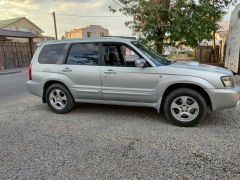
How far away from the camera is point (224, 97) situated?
4617mm

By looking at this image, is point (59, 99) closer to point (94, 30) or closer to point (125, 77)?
point (125, 77)

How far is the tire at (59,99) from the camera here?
19.4ft

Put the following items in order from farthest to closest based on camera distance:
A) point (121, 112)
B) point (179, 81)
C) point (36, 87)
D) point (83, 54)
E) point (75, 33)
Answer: point (75, 33)
point (36, 87)
point (121, 112)
point (83, 54)
point (179, 81)

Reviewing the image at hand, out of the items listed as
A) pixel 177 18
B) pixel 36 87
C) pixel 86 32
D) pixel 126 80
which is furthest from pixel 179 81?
pixel 86 32

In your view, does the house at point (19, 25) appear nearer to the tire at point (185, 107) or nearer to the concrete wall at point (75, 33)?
the concrete wall at point (75, 33)

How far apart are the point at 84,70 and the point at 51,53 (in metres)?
1.08

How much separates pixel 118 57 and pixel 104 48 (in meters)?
0.39

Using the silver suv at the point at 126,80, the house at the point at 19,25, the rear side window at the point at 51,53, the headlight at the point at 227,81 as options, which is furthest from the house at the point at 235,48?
the house at the point at 19,25

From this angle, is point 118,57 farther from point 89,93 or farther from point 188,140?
point 188,140

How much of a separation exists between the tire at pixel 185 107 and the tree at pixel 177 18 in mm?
6707

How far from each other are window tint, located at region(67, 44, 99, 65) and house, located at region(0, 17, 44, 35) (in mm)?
34241

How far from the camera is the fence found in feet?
73.7

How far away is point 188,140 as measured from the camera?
13.8 ft

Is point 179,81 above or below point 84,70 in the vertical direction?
below
